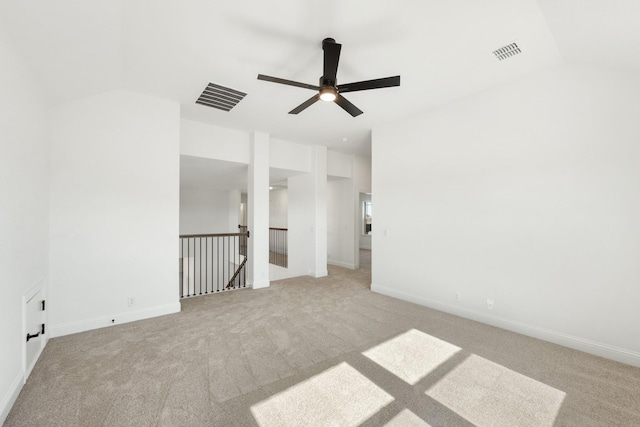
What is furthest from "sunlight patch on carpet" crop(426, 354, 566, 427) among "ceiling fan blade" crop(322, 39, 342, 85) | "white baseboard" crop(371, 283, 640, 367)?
"ceiling fan blade" crop(322, 39, 342, 85)

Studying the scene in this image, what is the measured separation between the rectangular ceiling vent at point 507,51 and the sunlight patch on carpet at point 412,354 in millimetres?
3222

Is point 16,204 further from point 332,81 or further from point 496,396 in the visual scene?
point 496,396

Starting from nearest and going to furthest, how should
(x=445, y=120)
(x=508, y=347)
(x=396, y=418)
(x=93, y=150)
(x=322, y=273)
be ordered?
(x=396, y=418), (x=508, y=347), (x=93, y=150), (x=445, y=120), (x=322, y=273)

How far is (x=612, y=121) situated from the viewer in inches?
105

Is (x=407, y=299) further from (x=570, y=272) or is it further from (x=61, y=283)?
(x=61, y=283)

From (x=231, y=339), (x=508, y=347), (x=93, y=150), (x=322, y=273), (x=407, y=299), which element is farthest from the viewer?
(x=322, y=273)

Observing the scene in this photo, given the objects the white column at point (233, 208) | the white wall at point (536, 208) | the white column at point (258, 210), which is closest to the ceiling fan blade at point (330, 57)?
the white wall at point (536, 208)

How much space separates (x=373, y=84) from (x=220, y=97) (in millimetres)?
2352

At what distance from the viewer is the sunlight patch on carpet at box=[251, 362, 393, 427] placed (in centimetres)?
185

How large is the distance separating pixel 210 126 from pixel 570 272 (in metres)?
5.71

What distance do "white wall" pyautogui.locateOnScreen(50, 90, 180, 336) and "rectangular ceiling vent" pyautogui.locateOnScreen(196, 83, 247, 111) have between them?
20.0 inches

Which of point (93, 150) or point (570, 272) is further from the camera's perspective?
point (93, 150)

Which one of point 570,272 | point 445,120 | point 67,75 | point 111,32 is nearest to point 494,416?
point 570,272

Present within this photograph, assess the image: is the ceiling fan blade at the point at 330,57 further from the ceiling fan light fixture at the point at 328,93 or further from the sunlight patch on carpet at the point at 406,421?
the sunlight patch on carpet at the point at 406,421
